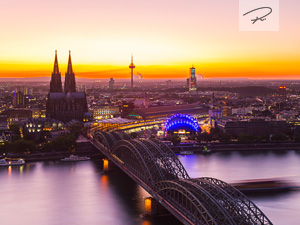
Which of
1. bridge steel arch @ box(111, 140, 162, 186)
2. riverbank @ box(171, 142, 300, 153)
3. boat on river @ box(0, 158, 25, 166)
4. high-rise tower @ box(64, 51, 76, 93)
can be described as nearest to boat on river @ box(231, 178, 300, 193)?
bridge steel arch @ box(111, 140, 162, 186)

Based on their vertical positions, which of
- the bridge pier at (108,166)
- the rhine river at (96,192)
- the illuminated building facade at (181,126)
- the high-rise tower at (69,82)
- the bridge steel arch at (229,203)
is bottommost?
the rhine river at (96,192)

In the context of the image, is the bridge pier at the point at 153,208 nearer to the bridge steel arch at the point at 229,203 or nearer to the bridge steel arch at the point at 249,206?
the bridge steel arch at the point at 249,206

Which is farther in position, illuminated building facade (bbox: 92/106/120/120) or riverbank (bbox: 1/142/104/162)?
illuminated building facade (bbox: 92/106/120/120)

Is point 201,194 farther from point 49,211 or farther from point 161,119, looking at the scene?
point 161,119

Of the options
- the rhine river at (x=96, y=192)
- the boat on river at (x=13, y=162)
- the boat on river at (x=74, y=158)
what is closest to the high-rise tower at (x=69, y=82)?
the boat on river at (x=74, y=158)

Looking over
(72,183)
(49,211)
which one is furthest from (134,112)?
(49,211)

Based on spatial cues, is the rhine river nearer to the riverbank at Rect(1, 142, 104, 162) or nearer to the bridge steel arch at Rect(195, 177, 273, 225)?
the riverbank at Rect(1, 142, 104, 162)

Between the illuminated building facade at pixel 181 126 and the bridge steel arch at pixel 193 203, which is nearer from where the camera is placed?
the bridge steel arch at pixel 193 203

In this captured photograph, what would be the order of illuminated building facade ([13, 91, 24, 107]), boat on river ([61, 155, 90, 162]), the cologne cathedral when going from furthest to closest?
illuminated building facade ([13, 91, 24, 107])
the cologne cathedral
boat on river ([61, 155, 90, 162])
